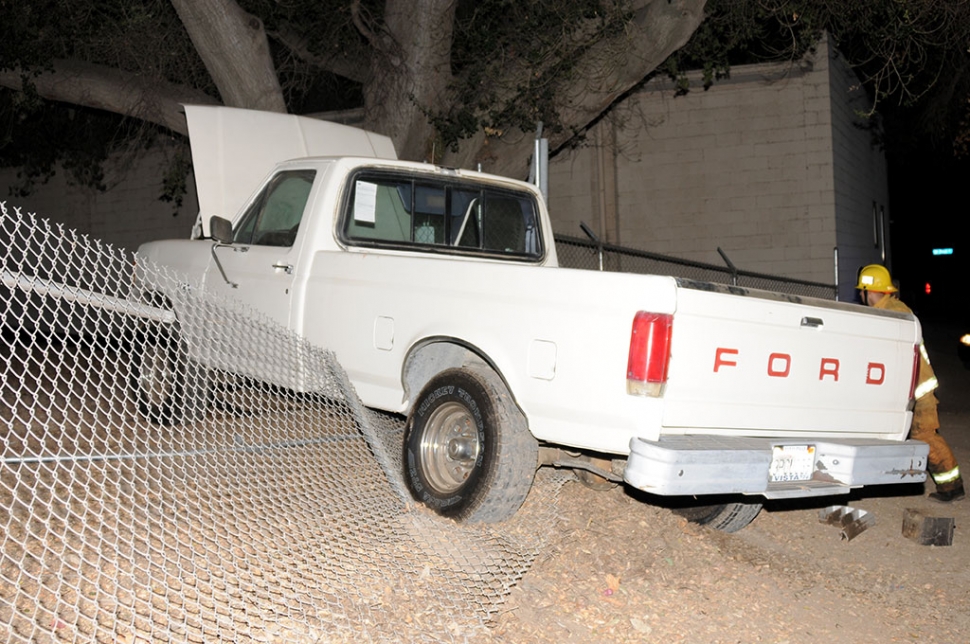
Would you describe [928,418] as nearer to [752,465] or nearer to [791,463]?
[791,463]

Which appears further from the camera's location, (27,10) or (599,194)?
(599,194)

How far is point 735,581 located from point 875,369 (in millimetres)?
1379

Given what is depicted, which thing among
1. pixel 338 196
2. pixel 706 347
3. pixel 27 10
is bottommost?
pixel 706 347

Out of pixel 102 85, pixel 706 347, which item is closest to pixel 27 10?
pixel 102 85

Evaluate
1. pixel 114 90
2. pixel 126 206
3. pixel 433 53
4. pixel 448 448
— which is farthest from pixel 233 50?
pixel 126 206

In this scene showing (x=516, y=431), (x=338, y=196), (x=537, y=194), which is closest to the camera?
(x=516, y=431)

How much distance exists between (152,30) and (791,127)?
409 inches

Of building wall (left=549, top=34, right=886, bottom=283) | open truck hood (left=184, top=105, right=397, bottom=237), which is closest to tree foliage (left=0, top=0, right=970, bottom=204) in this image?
open truck hood (left=184, top=105, right=397, bottom=237)

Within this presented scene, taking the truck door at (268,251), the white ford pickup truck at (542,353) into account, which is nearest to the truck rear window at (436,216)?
the white ford pickup truck at (542,353)

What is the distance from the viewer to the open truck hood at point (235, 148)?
23.7 feet

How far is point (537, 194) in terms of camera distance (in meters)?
6.88

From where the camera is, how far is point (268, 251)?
6223mm

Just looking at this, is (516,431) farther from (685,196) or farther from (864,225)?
(864,225)

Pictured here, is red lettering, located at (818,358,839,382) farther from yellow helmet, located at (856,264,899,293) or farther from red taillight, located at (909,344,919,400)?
yellow helmet, located at (856,264,899,293)
